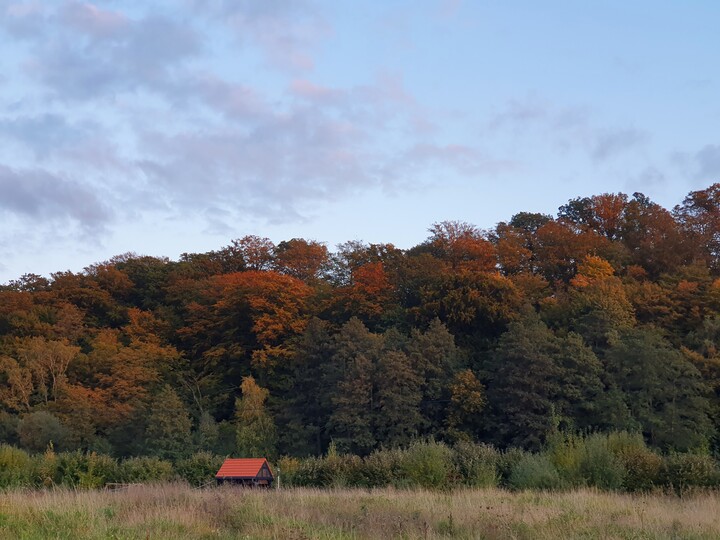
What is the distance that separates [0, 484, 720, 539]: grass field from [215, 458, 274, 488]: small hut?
11340mm

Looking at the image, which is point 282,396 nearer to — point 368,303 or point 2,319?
point 368,303

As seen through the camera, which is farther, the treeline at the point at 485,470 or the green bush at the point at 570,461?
the green bush at the point at 570,461

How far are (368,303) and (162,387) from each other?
14.1 meters

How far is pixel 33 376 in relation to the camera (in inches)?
1993

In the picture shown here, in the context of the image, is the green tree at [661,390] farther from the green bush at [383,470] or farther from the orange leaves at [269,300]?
the orange leaves at [269,300]

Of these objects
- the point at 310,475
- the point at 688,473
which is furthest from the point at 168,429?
the point at 688,473

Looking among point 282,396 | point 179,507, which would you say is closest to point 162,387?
point 282,396

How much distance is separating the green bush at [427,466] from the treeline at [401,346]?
34.3ft

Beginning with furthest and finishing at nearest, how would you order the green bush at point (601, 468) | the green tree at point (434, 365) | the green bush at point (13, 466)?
the green tree at point (434, 365)
the green bush at point (13, 466)
the green bush at point (601, 468)

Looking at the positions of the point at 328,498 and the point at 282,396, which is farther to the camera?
the point at 282,396

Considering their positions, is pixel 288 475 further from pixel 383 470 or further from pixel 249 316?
pixel 249 316

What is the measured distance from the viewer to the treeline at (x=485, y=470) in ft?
76.2

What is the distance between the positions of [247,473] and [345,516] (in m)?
16.4

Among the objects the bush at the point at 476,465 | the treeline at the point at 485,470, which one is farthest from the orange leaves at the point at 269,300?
the bush at the point at 476,465
